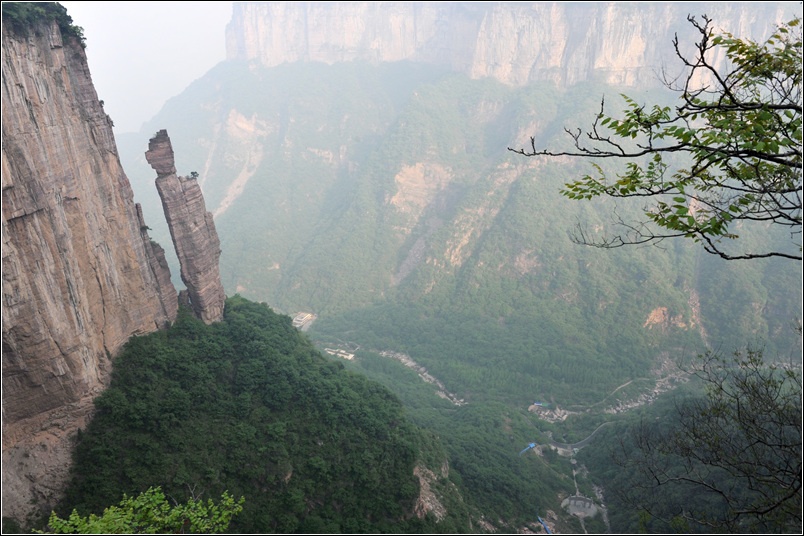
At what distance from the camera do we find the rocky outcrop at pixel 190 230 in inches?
1267

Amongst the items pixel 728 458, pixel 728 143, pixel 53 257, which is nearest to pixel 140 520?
pixel 53 257

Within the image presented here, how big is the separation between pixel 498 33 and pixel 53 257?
132 metres

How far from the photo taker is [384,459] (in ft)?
103

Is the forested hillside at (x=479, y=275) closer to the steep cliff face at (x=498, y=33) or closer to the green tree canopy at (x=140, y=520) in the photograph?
the steep cliff face at (x=498, y=33)

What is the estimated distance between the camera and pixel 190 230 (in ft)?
110

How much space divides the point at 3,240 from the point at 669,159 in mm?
103701

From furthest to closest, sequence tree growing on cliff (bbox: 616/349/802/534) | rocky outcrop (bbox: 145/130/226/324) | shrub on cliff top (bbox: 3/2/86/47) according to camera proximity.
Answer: rocky outcrop (bbox: 145/130/226/324)
shrub on cliff top (bbox: 3/2/86/47)
tree growing on cliff (bbox: 616/349/802/534)

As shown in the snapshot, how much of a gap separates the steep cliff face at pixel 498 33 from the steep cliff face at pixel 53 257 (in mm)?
111083

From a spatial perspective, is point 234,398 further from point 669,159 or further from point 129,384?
point 669,159

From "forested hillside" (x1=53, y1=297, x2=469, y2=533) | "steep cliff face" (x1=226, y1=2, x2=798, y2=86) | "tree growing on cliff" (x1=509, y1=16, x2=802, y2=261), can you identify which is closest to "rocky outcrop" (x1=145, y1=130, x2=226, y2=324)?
"forested hillside" (x1=53, y1=297, x2=469, y2=533)

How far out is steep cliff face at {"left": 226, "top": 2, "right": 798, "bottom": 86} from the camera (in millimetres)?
114812

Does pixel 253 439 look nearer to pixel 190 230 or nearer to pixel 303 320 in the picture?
pixel 190 230

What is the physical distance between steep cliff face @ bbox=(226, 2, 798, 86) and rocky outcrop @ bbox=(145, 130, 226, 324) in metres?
105

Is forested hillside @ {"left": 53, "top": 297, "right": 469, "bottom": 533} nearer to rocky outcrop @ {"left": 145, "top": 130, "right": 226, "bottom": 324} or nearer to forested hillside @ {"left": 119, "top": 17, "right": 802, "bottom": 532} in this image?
rocky outcrop @ {"left": 145, "top": 130, "right": 226, "bottom": 324}
